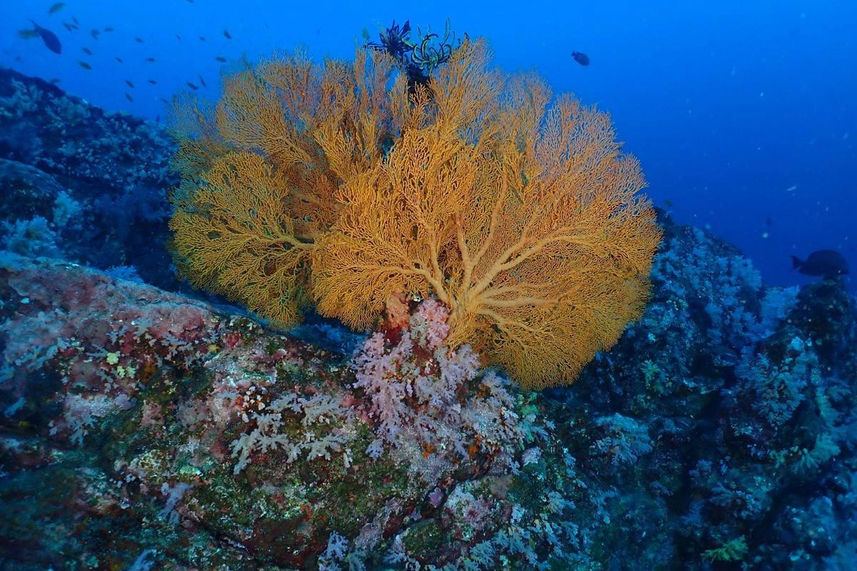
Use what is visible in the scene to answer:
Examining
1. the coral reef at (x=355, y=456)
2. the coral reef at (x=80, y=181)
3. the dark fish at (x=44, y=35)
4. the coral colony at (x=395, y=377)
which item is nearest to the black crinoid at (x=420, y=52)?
the coral colony at (x=395, y=377)

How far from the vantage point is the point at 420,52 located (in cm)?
564

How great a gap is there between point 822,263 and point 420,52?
11.9 metres

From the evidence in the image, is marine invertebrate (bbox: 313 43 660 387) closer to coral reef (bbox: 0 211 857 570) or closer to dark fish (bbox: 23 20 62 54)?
coral reef (bbox: 0 211 857 570)

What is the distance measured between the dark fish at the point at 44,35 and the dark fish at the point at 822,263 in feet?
84.6

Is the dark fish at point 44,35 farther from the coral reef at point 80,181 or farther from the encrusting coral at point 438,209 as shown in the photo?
the encrusting coral at point 438,209

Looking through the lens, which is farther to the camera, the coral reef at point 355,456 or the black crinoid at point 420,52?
the black crinoid at point 420,52

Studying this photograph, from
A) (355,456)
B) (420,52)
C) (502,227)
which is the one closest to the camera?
(355,456)

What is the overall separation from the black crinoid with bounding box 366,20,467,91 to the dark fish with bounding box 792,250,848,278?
1110 centimetres

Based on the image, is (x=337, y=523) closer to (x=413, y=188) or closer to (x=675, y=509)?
(x=413, y=188)

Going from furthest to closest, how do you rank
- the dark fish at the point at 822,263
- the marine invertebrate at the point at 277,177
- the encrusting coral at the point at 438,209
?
the dark fish at the point at 822,263 → the marine invertebrate at the point at 277,177 → the encrusting coral at the point at 438,209

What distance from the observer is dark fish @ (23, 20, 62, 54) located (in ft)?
51.2

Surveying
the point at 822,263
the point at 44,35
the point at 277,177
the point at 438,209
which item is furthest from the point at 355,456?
the point at 44,35

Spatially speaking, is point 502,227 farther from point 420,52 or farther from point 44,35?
point 44,35

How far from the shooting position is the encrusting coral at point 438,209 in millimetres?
4152
